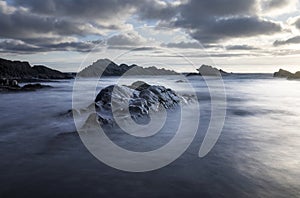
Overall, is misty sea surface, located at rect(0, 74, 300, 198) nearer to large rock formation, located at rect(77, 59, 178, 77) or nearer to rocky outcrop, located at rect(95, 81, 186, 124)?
rocky outcrop, located at rect(95, 81, 186, 124)

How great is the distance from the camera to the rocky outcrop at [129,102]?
9.83 meters

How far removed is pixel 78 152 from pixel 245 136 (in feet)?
16.3

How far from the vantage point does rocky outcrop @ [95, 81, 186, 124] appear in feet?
32.2

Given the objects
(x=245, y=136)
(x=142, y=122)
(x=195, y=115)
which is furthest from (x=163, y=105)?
(x=245, y=136)

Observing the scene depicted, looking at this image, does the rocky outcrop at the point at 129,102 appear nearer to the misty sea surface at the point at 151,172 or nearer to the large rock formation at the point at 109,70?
the misty sea surface at the point at 151,172

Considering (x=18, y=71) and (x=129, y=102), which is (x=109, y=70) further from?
(x=129, y=102)

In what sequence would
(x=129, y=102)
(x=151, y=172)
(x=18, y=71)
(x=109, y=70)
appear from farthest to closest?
(x=109, y=70)
(x=18, y=71)
(x=129, y=102)
(x=151, y=172)

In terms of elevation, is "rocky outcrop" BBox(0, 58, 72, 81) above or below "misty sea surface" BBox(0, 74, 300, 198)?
above

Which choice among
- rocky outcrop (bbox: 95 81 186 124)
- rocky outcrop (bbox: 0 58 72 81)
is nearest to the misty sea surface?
rocky outcrop (bbox: 95 81 186 124)

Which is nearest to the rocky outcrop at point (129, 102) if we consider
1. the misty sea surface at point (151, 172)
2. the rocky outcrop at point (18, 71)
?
the misty sea surface at point (151, 172)

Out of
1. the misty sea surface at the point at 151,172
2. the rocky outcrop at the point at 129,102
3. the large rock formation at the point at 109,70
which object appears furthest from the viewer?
the large rock formation at the point at 109,70

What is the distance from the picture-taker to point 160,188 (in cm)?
437

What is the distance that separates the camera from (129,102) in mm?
11320

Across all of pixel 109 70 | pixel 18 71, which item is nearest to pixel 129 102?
pixel 18 71
